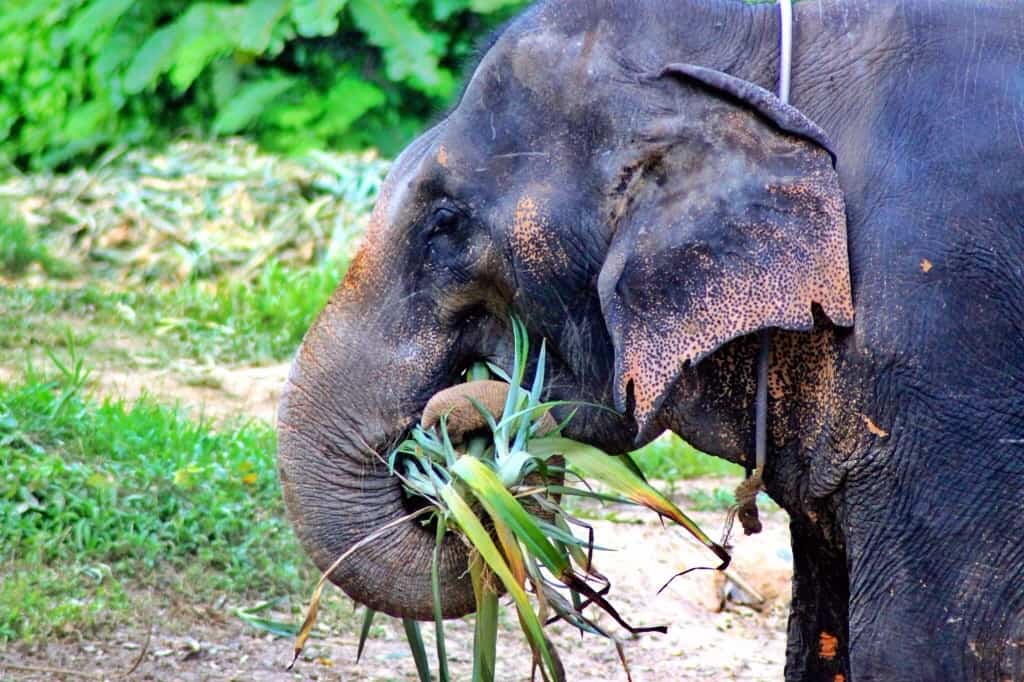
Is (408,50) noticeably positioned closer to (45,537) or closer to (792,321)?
(45,537)

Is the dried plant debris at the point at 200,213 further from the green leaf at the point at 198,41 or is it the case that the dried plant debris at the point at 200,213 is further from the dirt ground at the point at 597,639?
the dirt ground at the point at 597,639

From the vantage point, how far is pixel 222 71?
1113 centimetres

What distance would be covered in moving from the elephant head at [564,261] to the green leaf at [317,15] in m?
5.84

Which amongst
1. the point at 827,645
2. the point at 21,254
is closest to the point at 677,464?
the point at 827,645

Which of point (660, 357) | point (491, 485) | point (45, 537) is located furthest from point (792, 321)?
point (45, 537)

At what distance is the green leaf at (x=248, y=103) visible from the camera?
1084 cm

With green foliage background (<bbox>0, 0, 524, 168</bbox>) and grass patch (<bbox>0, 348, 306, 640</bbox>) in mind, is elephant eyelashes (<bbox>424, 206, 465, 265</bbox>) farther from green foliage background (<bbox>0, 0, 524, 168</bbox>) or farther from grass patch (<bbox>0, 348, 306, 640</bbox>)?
green foliage background (<bbox>0, 0, 524, 168</bbox>)

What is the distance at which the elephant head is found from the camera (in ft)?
10.6

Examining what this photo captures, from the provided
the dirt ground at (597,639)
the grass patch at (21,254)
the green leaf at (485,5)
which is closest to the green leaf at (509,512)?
the dirt ground at (597,639)

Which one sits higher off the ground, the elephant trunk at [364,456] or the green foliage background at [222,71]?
the elephant trunk at [364,456]

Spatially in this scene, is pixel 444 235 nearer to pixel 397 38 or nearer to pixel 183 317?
pixel 183 317

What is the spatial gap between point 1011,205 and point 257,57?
8.53 meters

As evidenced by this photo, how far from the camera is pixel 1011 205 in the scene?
3146 mm

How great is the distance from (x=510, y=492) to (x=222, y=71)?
8.24 metres
